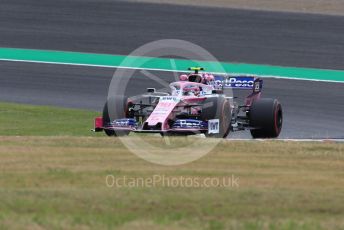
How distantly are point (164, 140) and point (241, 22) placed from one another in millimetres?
22239

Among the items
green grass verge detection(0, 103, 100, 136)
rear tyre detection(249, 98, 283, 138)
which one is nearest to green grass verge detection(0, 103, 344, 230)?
rear tyre detection(249, 98, 283, 138)

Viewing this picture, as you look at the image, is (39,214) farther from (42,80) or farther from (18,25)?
(18,25)

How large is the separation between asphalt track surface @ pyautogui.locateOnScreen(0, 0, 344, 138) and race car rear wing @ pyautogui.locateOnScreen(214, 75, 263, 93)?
6.94ft

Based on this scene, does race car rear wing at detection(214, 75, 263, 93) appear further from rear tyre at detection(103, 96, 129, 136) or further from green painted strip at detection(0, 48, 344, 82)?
green painted strip at detection(0, 48, 344, 82)

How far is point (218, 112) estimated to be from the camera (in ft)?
65.7

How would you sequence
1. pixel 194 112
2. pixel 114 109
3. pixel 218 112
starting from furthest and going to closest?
pixel 114 109, pixel 194 112, pixel 218 112

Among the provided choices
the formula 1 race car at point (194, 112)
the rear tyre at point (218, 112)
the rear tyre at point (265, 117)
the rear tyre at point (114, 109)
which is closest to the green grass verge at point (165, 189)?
the formula 1 race car at point (194, 112)

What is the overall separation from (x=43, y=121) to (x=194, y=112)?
18.9ft

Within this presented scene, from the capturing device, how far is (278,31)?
37469 millimetres

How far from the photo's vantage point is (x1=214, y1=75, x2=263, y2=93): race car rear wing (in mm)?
22297

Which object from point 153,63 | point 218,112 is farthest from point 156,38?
point 218,112

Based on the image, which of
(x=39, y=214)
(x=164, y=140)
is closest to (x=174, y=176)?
(x=39, y=214)

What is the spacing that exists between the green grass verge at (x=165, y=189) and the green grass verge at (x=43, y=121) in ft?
21.9

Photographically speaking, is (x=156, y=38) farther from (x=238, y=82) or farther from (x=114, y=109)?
(x=114, y=109)
